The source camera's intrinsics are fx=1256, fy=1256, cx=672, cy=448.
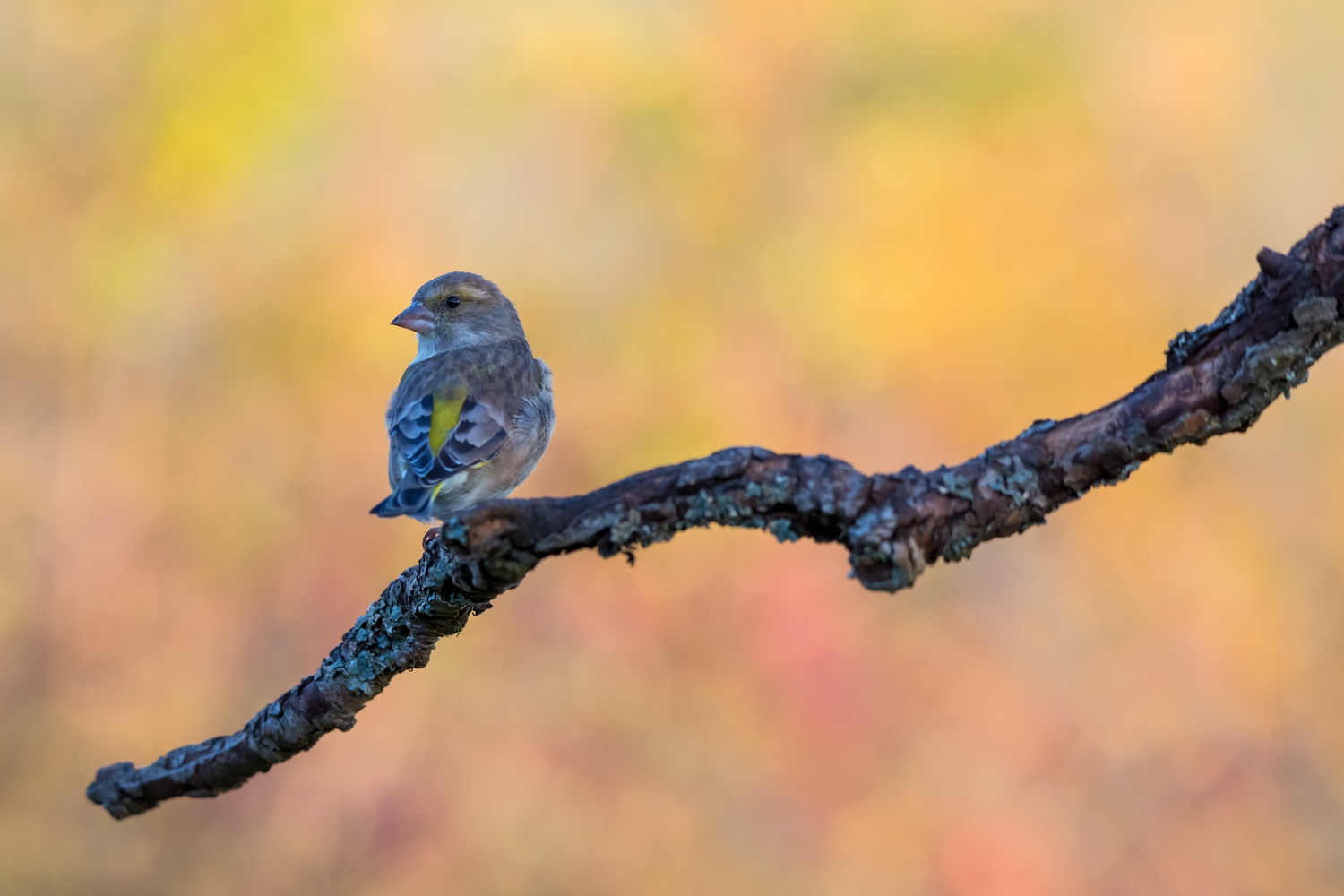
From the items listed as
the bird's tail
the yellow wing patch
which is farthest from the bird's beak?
the bird's tail

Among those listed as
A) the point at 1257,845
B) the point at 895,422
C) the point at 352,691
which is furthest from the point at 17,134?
the point at 1257,845

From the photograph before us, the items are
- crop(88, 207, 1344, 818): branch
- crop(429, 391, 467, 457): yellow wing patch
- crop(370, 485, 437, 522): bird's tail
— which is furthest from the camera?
crop(429, 391, 467, 457): yellow wing patch

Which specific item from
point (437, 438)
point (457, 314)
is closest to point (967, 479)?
point (437, 438)

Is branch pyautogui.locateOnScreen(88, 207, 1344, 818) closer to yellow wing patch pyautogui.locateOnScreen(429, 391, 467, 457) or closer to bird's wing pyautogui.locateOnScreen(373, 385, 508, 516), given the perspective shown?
bird's wing pyautogui.locateOnScreen(373, 385, 508, 516)

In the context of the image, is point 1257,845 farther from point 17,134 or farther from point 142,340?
point 17,134

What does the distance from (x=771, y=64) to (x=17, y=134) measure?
677 centimetres

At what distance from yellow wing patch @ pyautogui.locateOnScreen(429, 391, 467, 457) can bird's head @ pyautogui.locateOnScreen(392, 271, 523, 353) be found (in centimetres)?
101

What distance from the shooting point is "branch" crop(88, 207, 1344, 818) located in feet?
7.57

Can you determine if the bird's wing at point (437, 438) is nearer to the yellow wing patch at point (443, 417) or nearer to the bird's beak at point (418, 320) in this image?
the yellow wing patch at point (443, 417)

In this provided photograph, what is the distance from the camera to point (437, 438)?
449cm

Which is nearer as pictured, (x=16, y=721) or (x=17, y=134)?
(x=16, y=721)

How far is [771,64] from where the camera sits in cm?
1229

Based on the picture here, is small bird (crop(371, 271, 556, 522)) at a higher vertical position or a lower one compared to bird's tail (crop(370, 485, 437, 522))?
higher

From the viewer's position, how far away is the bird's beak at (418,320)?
570 centimetres
